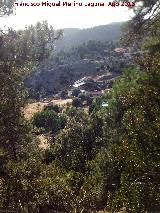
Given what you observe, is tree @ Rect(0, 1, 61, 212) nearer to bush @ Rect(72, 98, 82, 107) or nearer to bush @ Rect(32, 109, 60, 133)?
bush @ Rect(32, 109, 60, 133)

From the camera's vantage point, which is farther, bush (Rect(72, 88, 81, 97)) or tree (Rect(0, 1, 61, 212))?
bush (Rect(72, 88, 81, 97))

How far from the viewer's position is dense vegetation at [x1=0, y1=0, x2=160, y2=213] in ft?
48.2

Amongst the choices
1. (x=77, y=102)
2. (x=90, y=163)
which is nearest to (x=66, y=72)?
(x=77, y=102)

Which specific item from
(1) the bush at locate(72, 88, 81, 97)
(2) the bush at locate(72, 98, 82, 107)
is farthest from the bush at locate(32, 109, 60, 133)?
(1) the bush at locate(72, 88, 81, 97)

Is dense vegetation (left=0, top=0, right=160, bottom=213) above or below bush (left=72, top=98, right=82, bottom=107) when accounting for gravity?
above

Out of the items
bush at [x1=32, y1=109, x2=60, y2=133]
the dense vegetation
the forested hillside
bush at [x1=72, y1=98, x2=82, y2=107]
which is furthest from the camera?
the forested hillside

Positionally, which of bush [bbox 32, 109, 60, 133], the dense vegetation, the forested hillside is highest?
the dense vegetation

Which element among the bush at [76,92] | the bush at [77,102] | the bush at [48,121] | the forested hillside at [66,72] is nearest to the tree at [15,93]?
the bush at [48,121]

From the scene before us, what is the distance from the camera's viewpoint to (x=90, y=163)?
1296 inches

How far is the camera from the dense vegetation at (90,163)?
1468cm

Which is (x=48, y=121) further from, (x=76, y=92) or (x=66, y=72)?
(x=66, y=72)

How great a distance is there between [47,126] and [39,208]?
2561 inches

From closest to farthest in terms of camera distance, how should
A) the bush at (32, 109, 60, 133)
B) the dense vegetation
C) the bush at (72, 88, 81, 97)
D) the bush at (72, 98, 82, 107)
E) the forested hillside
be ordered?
the dense vegetation < the bush at (32, 109, 60, 133) < the bush at (72, 98, 82, 107) < the bush at (72, 88, 81, 97) < the forested hillside

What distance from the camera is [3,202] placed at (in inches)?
611
